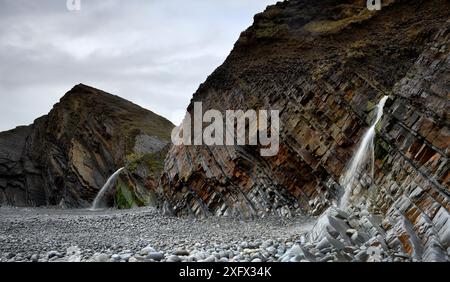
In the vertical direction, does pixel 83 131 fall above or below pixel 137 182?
above

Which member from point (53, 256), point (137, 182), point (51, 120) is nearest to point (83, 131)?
point (51, 120)

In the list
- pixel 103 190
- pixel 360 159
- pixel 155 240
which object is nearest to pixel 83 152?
pixel 103 190

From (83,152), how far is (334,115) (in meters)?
35.9

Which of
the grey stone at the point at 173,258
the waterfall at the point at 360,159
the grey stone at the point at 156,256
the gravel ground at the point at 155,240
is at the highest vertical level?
the waterfall at the point at 360,159

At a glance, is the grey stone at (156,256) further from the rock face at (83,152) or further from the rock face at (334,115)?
the rock face at (83,152)

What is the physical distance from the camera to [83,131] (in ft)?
161

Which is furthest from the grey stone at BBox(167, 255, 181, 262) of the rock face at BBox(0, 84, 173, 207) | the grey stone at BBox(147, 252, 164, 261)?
the rock face at BBox(0, 84, 173, 207)

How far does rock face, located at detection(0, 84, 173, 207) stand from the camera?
40531mm

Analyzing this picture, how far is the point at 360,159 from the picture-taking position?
15.7m

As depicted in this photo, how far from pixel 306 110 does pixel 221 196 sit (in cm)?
574

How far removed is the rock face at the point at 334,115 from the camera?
37.7ft

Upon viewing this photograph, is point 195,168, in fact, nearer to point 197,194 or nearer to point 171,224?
point 197,194

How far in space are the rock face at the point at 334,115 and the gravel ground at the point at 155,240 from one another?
5.95 feet

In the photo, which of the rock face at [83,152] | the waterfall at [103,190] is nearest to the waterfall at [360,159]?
the rock face at [83,152]
